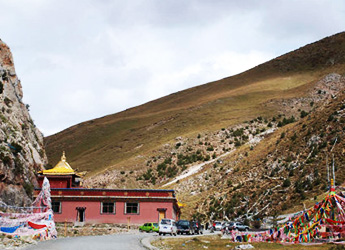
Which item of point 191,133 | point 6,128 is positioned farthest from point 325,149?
point 191,133

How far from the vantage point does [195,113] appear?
146750mm

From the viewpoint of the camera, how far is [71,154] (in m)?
161

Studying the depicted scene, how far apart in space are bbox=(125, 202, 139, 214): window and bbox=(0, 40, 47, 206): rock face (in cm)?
1253

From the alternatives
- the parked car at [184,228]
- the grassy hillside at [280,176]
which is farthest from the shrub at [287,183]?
the parked car at [184,228]

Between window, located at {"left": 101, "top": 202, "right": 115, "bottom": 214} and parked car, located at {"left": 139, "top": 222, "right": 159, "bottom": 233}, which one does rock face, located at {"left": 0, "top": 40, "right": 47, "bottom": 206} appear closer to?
window, located at {"left": 101, "top": 202, "right": 115, "bottom": 214}

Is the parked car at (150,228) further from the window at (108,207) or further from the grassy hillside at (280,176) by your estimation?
the grassy hillside at (280,176)

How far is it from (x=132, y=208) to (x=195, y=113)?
87766 mm

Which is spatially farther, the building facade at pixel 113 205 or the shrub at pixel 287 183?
the shrub at pixel 287 183

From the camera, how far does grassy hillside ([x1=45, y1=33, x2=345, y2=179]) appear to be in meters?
133

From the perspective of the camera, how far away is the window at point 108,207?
6091 cm

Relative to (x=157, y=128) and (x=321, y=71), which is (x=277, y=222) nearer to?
(x=157, y=128)

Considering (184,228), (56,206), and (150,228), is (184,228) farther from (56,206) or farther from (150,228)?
(56,206)

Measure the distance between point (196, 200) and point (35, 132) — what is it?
30.0 metres

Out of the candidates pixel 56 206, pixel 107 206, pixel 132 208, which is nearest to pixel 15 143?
pixel 56 206
